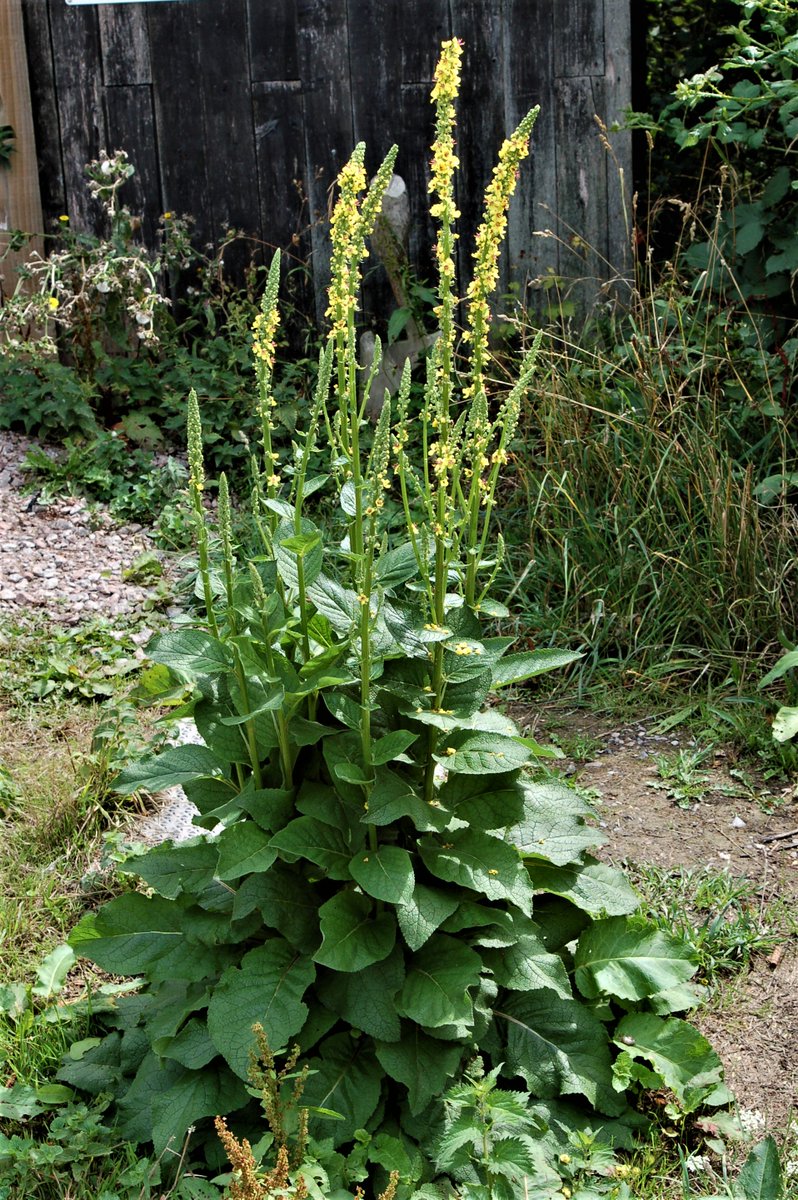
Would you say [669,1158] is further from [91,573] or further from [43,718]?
[91,573]

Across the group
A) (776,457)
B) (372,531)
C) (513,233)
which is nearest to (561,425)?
(776,457)

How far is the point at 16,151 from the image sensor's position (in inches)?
232

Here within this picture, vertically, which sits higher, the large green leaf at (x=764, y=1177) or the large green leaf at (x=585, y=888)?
the large green leaf at (x=585, y=888)

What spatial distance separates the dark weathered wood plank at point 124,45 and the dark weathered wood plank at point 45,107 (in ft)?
0.89

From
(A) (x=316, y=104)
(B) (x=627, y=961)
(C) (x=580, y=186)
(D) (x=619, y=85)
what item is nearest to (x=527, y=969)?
(B) (x=627, y=961)

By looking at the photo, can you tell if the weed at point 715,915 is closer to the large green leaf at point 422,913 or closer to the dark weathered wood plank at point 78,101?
the large green leaf at point 422,913

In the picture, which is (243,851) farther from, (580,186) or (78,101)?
(78,101)

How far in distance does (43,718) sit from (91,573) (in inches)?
41.7

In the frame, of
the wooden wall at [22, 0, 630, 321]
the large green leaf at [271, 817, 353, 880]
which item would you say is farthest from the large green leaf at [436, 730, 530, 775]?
the wooden wall at [22, 0, 630, 321]

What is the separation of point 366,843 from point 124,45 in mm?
4812

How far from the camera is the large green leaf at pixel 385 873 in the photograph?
6.99ft

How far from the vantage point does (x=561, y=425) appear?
4.51 metres

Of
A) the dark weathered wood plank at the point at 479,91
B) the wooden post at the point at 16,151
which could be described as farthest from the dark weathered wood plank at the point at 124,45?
the dark weathered wood plank at the point at 479,91

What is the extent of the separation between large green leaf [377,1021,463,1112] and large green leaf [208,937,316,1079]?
0.19 metres
